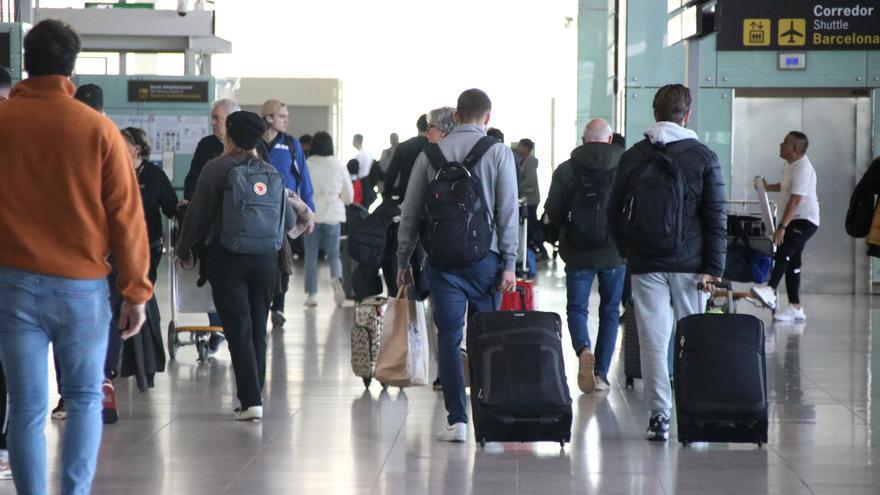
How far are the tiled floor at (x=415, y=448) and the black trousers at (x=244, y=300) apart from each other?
0.26m

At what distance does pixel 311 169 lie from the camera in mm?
13547

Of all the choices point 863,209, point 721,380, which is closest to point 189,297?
point 721,380

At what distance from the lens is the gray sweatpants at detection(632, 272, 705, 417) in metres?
6.50

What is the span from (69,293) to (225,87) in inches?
499

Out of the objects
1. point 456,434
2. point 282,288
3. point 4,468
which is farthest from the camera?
point 282,288

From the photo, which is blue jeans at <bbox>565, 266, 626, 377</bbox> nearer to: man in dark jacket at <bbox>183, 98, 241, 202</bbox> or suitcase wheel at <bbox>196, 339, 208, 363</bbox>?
man in dark jacket at <bbox>183, 98, 241, 202</bbox>

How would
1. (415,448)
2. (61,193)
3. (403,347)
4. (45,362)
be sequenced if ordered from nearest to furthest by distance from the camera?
(61,193)
(45,362)
(415,448)
(403,347)

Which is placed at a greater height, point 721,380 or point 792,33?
point 792,33

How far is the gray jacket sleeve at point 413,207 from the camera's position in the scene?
21.5 feet

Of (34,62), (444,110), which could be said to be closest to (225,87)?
(444,110)

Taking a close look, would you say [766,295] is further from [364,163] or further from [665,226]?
[364,163]

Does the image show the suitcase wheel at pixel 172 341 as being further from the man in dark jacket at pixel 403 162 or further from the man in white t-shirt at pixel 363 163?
the man in white t-shirt at pixel 363 163

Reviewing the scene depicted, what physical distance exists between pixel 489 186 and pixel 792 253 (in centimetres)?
656

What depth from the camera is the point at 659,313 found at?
6523mm
